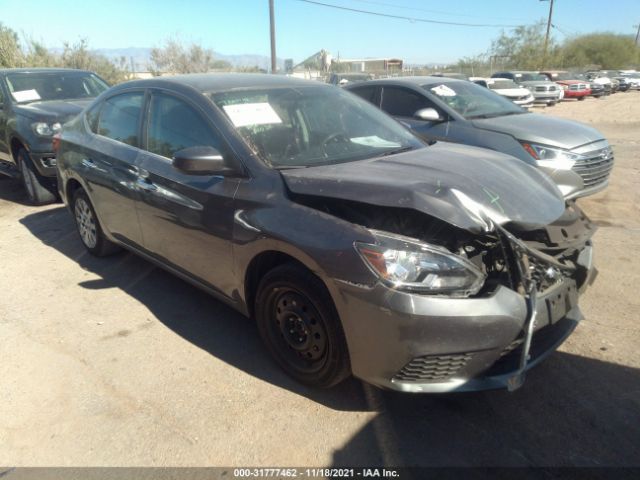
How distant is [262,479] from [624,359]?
229 cm

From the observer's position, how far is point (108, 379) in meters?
2.94

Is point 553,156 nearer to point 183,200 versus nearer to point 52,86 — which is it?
point 183,200

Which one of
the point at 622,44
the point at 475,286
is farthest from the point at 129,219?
the point at 622,44

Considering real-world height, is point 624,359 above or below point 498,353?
below

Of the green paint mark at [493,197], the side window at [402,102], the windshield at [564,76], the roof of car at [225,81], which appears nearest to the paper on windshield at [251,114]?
the roof of car at [225,81]

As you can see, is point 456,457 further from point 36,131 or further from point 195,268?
point 36,131

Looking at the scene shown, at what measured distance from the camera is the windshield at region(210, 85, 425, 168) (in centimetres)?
297

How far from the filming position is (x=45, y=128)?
6316 mm

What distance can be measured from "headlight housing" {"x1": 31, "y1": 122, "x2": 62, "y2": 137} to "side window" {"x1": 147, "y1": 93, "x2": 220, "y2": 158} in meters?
3.52

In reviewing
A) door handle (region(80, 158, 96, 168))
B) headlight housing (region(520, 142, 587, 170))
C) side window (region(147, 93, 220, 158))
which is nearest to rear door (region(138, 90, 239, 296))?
side window (region(147, 93, 220, 158))

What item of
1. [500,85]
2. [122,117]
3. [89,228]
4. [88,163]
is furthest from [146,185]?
[500,85]

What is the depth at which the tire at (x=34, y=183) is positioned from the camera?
6.65 m

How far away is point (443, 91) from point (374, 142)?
343 cm

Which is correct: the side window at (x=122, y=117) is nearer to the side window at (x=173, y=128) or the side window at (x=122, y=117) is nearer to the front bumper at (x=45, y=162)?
the side window at (x=173, y=128)
